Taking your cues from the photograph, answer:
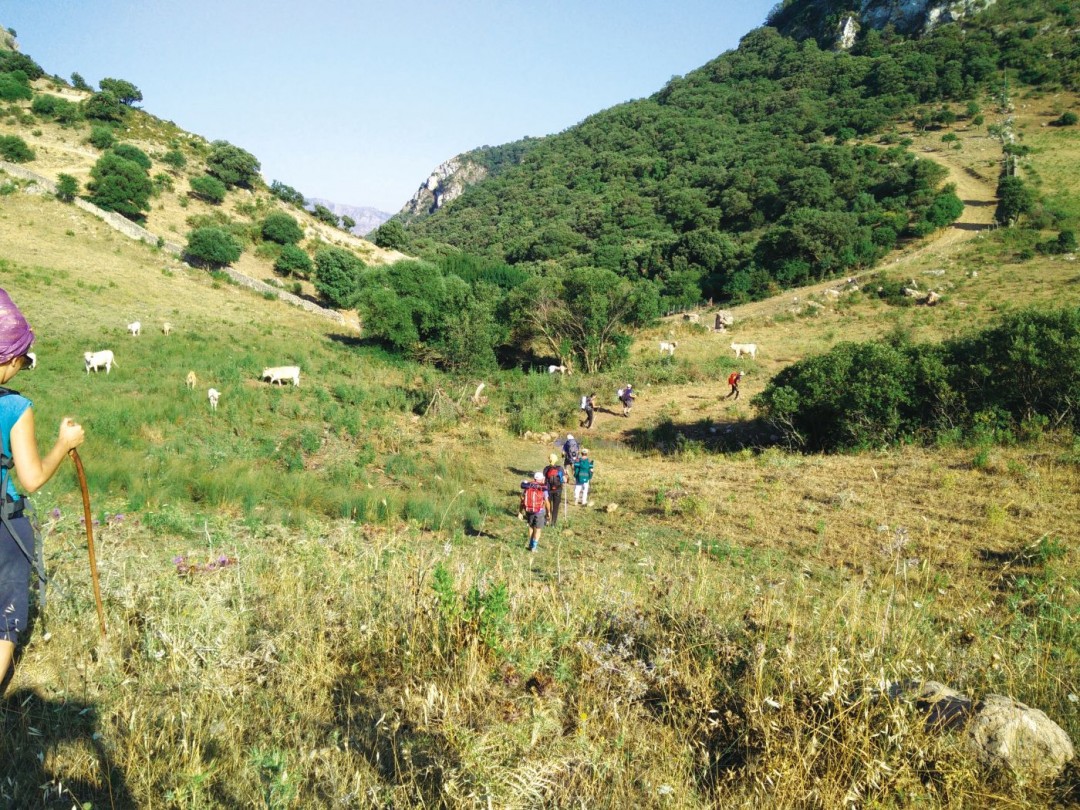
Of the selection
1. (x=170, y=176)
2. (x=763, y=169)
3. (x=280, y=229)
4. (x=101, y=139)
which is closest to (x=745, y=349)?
(x=280, y=229)

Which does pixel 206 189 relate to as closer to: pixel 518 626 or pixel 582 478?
pixel 582 478

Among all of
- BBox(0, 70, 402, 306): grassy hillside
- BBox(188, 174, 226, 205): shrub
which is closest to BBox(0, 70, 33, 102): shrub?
BBox(0, 70, 402, 306): grassy hillside

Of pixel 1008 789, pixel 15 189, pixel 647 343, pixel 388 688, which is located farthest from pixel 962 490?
pixel 15 189

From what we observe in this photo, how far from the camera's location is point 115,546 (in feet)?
16.7

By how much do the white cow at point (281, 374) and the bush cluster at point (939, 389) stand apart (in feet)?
56.2

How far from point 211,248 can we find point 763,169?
216ft

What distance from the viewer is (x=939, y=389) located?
13.6 m

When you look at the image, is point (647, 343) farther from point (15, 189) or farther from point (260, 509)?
point (15, 189)

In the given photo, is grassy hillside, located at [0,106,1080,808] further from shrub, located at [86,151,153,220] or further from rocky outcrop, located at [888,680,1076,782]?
shrub, located at [86,151,153,220]

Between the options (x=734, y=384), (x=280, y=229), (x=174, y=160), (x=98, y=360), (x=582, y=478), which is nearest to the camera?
(x=582, y=478)

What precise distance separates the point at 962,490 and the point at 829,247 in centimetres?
4172

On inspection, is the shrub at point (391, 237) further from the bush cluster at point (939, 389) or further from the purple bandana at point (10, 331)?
the purple bandana at point (10, 331)

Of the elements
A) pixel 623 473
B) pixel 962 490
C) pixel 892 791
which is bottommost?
pixel 623 473

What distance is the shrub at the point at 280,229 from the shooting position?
47.2 meters
